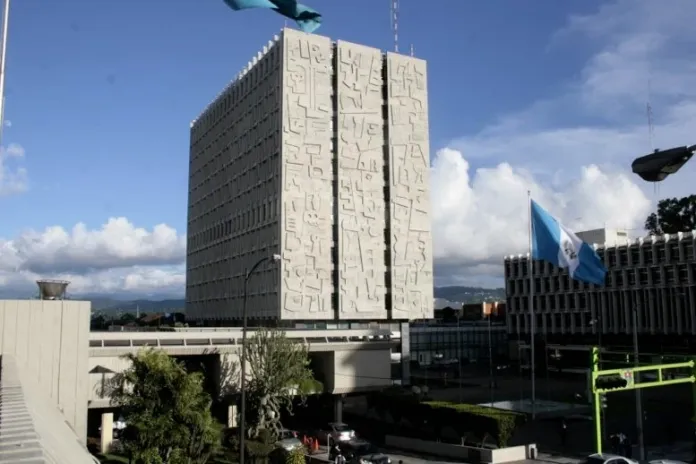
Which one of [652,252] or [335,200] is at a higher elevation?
[335,200]

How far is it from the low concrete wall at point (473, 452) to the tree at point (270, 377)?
30.8 feet

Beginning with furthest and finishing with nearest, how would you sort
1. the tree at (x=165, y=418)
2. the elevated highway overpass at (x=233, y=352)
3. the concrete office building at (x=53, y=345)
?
1. the elevated highway overpass at (x=233, y=352)
2. the tree at (x=165, y=418)
3. the concrete office building at (x=53, y=345)

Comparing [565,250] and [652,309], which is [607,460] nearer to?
[565,250]

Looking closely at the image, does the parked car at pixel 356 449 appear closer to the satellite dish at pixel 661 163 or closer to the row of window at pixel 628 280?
the satellite dish at pixel 661 163

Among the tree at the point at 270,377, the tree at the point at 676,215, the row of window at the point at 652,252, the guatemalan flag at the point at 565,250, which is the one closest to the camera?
the guatemalan flag at the point at 565,250

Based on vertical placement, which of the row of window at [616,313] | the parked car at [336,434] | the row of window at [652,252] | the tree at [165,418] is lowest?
the parked car at [336,434]

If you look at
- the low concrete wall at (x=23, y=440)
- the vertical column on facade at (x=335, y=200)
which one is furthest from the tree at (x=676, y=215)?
the low concrete wall at (x=23, y=440)

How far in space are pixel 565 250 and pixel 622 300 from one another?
59.3m

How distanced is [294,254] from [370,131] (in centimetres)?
A: 1790

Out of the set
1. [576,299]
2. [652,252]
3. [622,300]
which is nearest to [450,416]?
[652,252]

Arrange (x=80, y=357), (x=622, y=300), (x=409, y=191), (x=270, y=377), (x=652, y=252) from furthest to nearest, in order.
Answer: (x=622, y=300) → (x=652, y=252) → (x=409, y=191) → (x=270, y=377) → (x=80, y=357)

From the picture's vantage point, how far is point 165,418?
28.4 m

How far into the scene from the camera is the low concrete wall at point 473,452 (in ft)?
123

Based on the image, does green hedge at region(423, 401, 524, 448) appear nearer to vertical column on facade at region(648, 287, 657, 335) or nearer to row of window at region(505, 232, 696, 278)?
row of window at region(505, 232, 696, 278)
